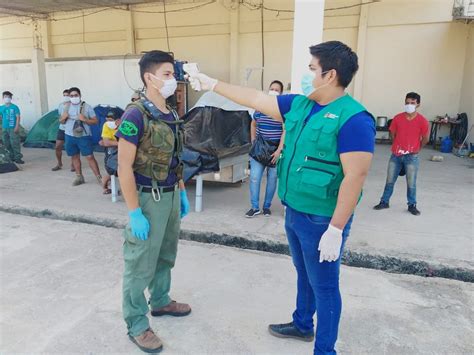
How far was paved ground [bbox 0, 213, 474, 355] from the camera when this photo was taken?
249 cm

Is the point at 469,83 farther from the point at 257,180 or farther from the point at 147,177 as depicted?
the point at 147,177

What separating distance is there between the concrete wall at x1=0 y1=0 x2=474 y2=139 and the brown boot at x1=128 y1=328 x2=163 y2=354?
9619mm

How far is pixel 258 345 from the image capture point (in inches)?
97.7

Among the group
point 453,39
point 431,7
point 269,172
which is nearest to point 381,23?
point 431,7

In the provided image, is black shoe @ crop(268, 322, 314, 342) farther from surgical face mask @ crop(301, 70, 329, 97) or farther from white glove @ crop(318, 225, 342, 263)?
surgical face mask @ crop(301, 70, 329, 97)

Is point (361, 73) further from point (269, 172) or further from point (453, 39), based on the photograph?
point (269, 172)

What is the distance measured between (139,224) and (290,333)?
4.04ft

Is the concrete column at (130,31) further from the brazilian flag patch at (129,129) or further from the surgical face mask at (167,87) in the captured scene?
the brazilian flag patch at (129,129)

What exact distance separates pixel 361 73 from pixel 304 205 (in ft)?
38.6

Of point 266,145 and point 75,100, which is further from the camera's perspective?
point 75,100

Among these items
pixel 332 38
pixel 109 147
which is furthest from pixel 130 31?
pixel 109 147

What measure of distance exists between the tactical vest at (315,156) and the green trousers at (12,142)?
8.26 m

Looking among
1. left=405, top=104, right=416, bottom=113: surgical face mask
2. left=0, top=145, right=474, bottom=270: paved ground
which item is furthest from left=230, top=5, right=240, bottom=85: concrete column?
left=405, top=104, right=416, bottom=113: surgical face mask

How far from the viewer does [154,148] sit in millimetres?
2277
